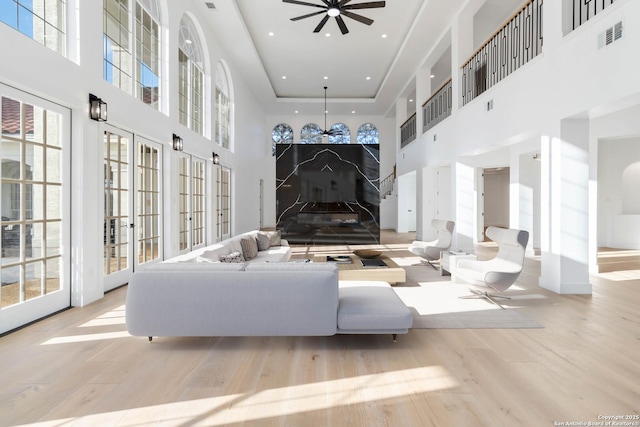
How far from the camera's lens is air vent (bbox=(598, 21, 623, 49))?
12.0 feet

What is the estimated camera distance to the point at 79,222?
164 inches

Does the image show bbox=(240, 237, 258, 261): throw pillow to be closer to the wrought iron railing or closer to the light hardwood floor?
the light hardwood floor

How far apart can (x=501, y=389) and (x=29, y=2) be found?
5245 millimetres

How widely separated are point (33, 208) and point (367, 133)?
13.9 metres

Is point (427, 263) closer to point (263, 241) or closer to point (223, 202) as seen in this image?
point (263, 241)

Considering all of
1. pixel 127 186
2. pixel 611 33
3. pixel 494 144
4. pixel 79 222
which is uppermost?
pixel 611 33

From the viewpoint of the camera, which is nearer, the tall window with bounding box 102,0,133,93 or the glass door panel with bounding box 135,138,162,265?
the tall window with bounding box 102,0,133,93

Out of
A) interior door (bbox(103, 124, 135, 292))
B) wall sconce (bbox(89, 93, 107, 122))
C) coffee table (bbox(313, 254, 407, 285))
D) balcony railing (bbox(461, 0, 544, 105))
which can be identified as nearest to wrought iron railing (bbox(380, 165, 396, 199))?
balcony railing (bbox(461, 0, 544, 105))

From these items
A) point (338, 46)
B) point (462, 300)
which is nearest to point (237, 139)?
point (338, 46)

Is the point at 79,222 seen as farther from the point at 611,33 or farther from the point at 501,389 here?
the point at 611,33

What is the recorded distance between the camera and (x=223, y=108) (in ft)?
32.5

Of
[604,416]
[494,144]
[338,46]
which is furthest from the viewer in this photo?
[338,46]

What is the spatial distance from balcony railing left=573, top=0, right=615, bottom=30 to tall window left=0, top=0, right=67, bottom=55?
19.6 ft

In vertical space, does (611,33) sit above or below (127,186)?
above
